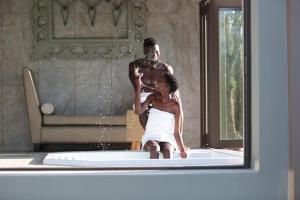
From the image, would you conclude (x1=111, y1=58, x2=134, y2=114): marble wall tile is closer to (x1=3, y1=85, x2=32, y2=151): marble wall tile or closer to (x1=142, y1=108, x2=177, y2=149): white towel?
(x1=3, y1=85, x2=32, y2=151): marble wall tile

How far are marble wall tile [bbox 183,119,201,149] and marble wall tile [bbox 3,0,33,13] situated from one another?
301 cm

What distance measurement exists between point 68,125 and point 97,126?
41 cm

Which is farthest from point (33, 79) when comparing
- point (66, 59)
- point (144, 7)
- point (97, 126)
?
point (144, 7)

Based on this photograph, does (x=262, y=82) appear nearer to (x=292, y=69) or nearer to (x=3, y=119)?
(x=292, y=69)

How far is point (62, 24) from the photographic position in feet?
28.3

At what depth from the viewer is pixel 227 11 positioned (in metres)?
7.97

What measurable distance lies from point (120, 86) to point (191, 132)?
132 centimetres

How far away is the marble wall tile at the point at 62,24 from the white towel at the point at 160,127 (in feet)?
14.5

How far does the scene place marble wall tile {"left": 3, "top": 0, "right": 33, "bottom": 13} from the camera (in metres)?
8.59

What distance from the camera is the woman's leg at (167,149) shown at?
4.39 meters

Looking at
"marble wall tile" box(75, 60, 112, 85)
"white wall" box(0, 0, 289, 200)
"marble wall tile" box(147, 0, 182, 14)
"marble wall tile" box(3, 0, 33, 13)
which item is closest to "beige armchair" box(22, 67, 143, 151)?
"marble wall tile" box(75, 60, 112, 85)

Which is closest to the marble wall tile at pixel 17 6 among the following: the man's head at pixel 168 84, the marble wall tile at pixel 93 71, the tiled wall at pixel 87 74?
the tiled wall at pixel 87 74

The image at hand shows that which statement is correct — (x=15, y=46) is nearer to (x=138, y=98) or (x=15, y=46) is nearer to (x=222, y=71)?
(x=222, y=71)

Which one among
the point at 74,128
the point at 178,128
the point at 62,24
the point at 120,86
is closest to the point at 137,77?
the point at 178,128
